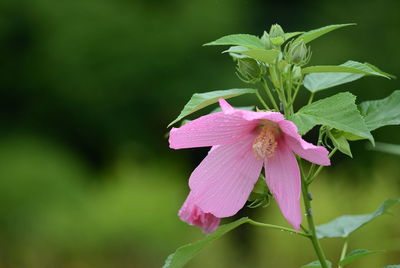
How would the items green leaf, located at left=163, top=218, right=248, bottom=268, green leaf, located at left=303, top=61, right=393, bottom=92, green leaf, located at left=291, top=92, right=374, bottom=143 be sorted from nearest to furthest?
1. green leaf, located at left=291, top=92, right=374, bottom=143
2. green leaf, located at left=163, top=218, right=248, bottom=268
3. green leaf, located at left=303, top=61, right=393, bottom=92

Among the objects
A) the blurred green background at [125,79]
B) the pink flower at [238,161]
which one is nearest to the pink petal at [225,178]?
the pink flower at [238,161]

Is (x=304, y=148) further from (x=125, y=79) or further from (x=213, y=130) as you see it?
(x=125, y=79)

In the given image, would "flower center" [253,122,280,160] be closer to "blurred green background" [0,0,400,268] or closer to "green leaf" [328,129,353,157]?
"green leaf" [328,129,353,157]

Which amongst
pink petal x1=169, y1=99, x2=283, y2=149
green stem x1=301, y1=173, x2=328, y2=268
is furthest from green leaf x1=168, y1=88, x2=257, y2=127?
green stem x1=301, y1=173, x2=328, y2=268

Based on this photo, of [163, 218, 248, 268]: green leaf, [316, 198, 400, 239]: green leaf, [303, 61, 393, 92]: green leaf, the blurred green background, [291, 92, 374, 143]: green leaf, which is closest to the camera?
[291, 92, 374, 143]: green leaf

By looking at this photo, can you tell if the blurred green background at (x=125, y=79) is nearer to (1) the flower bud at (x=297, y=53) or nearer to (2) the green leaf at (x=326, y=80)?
(2) the green leaf at (x=326, y=80)

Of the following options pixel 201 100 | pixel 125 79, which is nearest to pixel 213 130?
pixel 201 100

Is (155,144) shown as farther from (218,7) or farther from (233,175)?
(233,175)
